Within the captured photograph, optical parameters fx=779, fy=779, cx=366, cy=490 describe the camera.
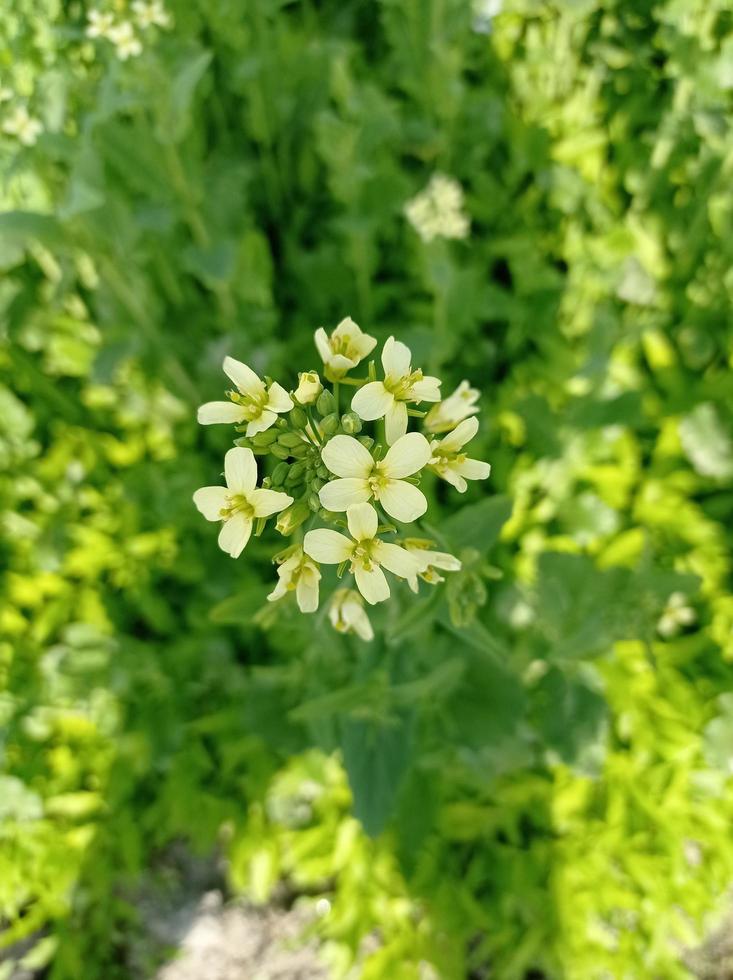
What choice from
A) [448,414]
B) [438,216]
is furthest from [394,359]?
[438,216]

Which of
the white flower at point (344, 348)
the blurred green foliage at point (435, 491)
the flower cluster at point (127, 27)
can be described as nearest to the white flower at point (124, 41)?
the flower cluster at point (127, 27)

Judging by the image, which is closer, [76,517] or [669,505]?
[669,505]

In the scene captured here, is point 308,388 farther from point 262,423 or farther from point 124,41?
point 124,41

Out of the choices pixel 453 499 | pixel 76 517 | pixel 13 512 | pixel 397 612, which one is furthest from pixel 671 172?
pixel 13 512

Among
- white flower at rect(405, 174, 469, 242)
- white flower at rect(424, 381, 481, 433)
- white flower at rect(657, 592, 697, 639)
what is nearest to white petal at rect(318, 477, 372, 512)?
white flower at rect(424, 381, 481, 433)

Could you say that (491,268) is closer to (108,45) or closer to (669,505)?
(669,505)

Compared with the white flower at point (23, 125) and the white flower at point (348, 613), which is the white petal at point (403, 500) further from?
the white flower at point (23, 125)
